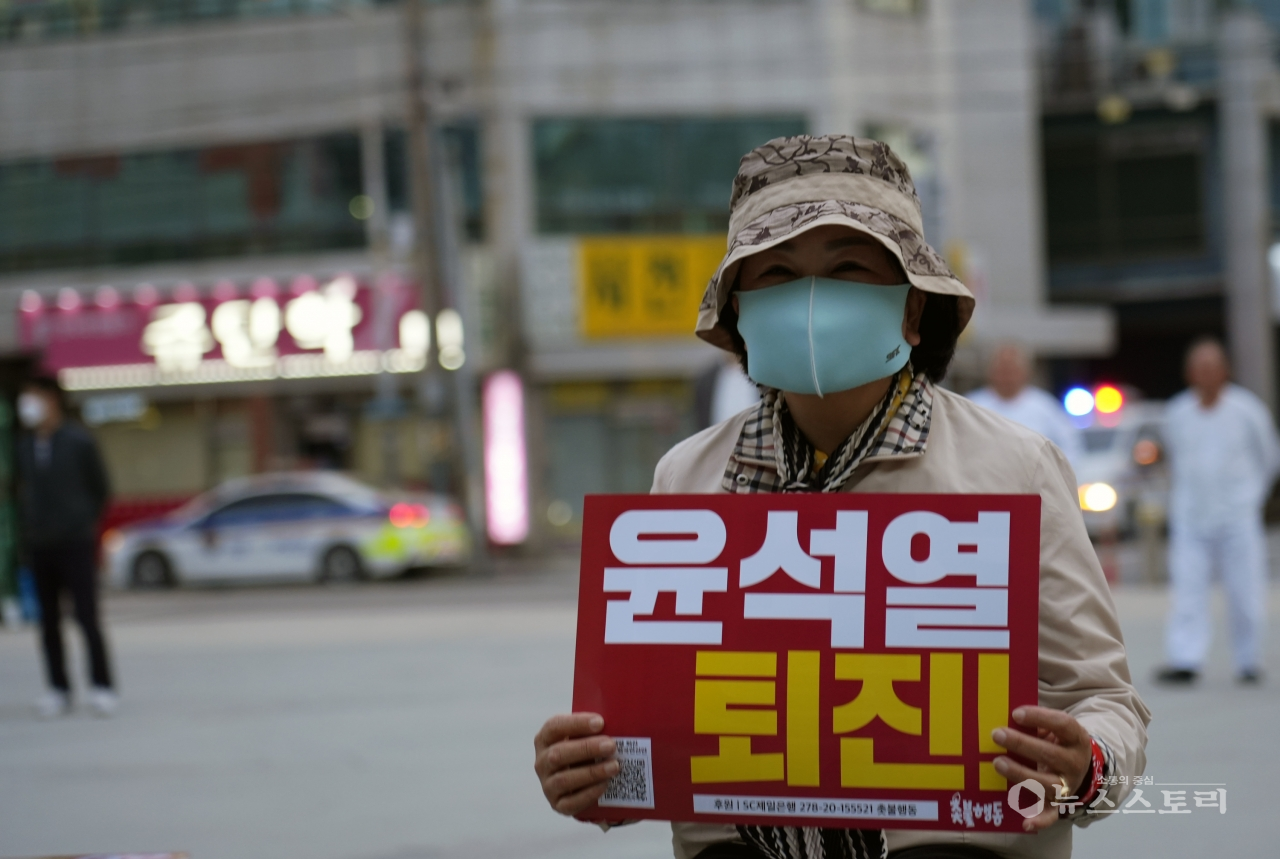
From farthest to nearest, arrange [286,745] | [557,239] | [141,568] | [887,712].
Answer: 1. [557,239]
2. [141,568]
3. [286,745]
4. [887,712]

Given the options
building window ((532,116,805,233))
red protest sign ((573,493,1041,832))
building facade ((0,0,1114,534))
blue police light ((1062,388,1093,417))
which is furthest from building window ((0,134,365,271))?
red protest sign ((573,493,1041,832))

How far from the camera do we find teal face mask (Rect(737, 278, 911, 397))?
232cm

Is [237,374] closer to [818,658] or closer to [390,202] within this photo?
[390,202]

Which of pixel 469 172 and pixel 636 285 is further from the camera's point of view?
pixel 469 172

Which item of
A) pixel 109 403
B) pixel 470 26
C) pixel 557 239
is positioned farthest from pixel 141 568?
pixel 470 26

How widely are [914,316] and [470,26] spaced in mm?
24494

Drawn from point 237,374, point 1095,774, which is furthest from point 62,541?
point 237,374

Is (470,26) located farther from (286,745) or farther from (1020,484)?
(1020,484)

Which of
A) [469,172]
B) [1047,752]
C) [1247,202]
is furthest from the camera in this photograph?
[1247,202]

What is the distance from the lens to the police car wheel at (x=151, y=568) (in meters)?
21.9

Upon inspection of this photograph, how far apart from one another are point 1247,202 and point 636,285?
15.0 meters

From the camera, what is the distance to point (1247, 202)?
31438 millimetres

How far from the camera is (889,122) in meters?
26.8

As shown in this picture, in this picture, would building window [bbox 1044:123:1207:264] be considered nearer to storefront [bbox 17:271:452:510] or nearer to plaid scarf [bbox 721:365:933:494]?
storefront [bbox 17:271:452:510]
